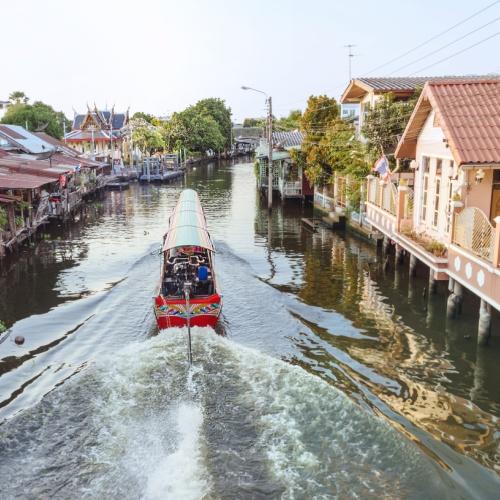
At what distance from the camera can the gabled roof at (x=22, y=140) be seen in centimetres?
4453

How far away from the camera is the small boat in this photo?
16609mm

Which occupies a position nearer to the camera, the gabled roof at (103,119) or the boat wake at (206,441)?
the boat wake at (206,441)

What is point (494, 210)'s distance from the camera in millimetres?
17281

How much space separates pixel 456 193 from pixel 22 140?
39.2 metres

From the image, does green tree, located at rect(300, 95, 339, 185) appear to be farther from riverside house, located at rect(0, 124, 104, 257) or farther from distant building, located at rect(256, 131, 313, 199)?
riverside house, located at rect(0, 124, 104, 257)

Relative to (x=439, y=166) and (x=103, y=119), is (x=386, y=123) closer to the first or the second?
(x=439, y=166)

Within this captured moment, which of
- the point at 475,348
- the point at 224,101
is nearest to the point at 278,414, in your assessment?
the point at 475,348

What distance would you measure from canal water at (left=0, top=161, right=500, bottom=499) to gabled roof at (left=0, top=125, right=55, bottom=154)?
75.2ft

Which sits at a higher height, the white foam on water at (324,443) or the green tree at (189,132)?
the green tree at (189,132)

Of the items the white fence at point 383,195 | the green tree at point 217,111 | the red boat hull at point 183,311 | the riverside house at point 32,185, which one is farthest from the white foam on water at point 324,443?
the green tree at point 217,111

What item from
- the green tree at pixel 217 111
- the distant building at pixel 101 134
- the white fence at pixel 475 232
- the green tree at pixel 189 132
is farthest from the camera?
the green tree at pixel 217 111

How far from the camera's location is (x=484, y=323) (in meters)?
15.0

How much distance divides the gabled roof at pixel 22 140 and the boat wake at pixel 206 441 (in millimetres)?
35012

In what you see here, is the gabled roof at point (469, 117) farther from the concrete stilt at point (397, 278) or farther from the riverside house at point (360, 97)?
the riverside house at point (360, 97)
